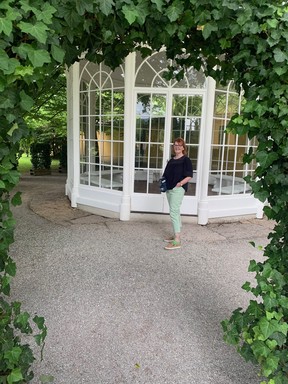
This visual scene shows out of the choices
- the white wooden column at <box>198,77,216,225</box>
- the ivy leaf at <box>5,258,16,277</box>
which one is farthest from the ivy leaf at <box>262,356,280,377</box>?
the white wooden column at <box>198,77,216,225</box>

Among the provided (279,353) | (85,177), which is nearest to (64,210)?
(85,177)

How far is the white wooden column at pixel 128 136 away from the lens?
5.70 metres

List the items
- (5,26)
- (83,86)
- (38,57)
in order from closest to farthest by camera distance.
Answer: (5,26) → (38,57) → (83,86)

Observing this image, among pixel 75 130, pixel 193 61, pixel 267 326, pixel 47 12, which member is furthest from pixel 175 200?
pixel 47 12

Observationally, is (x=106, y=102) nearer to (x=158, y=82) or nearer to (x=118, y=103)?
(x=118, y=103)

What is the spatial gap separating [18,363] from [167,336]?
130cm

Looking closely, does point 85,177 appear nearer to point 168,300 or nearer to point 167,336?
point 168,300

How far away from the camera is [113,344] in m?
2.60

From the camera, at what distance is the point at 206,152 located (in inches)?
228

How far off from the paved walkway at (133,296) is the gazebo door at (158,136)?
52 cm

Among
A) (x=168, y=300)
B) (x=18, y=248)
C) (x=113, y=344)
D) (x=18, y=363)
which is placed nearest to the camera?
(x=18, y=363)

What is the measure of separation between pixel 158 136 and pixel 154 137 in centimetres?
8

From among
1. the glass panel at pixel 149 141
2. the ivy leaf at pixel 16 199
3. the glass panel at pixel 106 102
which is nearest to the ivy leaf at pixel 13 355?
the ivy leaf at pixel 16 199

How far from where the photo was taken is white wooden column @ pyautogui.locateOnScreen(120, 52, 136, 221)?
5695mm
